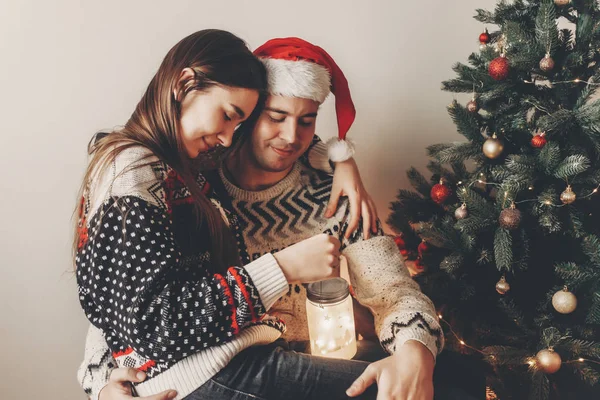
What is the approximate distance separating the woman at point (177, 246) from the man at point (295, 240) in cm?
7

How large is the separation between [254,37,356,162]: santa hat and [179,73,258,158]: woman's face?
0.13 meters

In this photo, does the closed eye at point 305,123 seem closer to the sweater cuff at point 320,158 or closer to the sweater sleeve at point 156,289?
the sweater cuff at point 320,158

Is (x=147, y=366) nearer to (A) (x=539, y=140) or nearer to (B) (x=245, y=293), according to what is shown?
(B) (x=245, y=293)

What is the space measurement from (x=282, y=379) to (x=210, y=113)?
564 millimetres

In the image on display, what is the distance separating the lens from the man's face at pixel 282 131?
1.19 meters

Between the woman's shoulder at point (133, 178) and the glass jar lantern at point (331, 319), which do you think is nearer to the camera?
the woman's shoulder at point (133, 178)

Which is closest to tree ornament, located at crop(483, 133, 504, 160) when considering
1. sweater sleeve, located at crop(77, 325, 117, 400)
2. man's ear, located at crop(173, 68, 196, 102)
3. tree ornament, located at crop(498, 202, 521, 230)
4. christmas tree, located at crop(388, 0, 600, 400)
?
christmas tree, located at crop(388, 0, 600, 400)

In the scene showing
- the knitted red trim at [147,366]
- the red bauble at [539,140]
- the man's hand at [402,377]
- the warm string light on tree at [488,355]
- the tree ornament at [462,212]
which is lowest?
the warm string light on tree at [488,355]

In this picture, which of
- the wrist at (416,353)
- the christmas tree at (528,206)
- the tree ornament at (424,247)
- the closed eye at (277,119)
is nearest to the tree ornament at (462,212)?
the christmas tree at (528,206)

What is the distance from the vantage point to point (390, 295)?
116 cm

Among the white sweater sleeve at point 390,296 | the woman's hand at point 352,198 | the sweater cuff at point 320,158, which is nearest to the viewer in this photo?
the white sweater sleeve at point 390,296

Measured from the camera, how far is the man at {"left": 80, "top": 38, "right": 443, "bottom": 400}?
96 centimetres

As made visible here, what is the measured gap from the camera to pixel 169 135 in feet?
3.32

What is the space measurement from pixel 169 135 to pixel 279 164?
1.10ft
